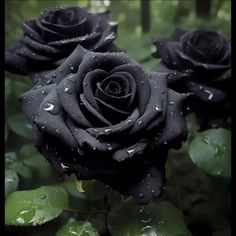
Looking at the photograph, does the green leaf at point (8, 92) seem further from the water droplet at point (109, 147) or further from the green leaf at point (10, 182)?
the water droplet at point (109, 147)

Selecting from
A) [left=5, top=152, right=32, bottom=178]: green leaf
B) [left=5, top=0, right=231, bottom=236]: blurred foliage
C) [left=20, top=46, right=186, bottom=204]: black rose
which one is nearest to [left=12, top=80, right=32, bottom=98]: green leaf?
[left=5, top=0, right=231, bottom=236]: blurred foliage

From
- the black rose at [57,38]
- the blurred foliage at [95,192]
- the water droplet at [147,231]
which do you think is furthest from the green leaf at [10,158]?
the water droplet at [147,231]

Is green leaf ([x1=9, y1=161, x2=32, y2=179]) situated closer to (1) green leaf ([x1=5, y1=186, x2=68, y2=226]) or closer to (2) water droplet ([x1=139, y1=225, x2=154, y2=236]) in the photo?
Result: (1) green leaf ([x1=5, y1=186, x2=68, y2=226])

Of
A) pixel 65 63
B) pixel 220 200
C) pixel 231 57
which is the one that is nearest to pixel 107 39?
pixel 65 63

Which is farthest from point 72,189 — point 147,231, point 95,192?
point 147,231

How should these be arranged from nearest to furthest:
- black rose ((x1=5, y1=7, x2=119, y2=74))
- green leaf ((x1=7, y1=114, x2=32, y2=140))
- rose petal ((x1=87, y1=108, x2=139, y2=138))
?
rose petal ((x1=87, y1=108, x2=139, y2=138)) < black rose ((x1=5, y1=7, x2=119, y2=74)) < green leaf ((x1=7, y1=114, x2=32, y2=140))

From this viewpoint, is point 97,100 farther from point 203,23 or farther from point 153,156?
point 203,23
